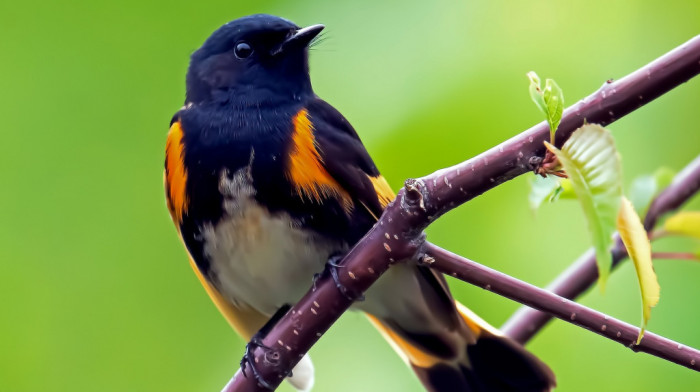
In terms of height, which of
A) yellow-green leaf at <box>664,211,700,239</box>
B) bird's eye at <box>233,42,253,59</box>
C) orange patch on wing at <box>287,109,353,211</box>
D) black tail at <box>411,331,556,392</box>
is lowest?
black tail at <box>411,331,556,392</box>

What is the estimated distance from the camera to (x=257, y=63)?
Answer: 7.89ft

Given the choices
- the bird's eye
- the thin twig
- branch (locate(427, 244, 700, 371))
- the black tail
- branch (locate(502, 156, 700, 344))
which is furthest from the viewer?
the bird's eye

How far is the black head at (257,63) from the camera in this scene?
91.8 inches

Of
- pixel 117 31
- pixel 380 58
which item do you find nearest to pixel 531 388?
pixel 380 58

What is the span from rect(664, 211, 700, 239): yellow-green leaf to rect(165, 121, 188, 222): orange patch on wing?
1.11 meters

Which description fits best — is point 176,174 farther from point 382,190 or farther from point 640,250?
point 640,250

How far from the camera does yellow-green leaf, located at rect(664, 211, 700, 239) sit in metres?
1.68

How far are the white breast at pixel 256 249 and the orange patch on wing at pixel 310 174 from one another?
9 cm

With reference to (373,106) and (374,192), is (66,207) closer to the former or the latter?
(373,106)

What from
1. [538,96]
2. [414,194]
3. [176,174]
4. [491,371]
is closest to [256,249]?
[176,174]

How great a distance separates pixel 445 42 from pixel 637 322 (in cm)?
106

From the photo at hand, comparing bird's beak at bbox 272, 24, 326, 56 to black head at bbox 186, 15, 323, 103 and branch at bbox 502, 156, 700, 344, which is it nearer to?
black head at bbox 186, 15, 323, 103

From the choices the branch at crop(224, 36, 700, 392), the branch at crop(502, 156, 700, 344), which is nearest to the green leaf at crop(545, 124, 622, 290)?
the branch at crop(224, 36, 700, 392)

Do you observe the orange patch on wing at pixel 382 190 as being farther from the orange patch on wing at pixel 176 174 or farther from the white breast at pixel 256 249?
the orange patch on wing at pixel 176 174
